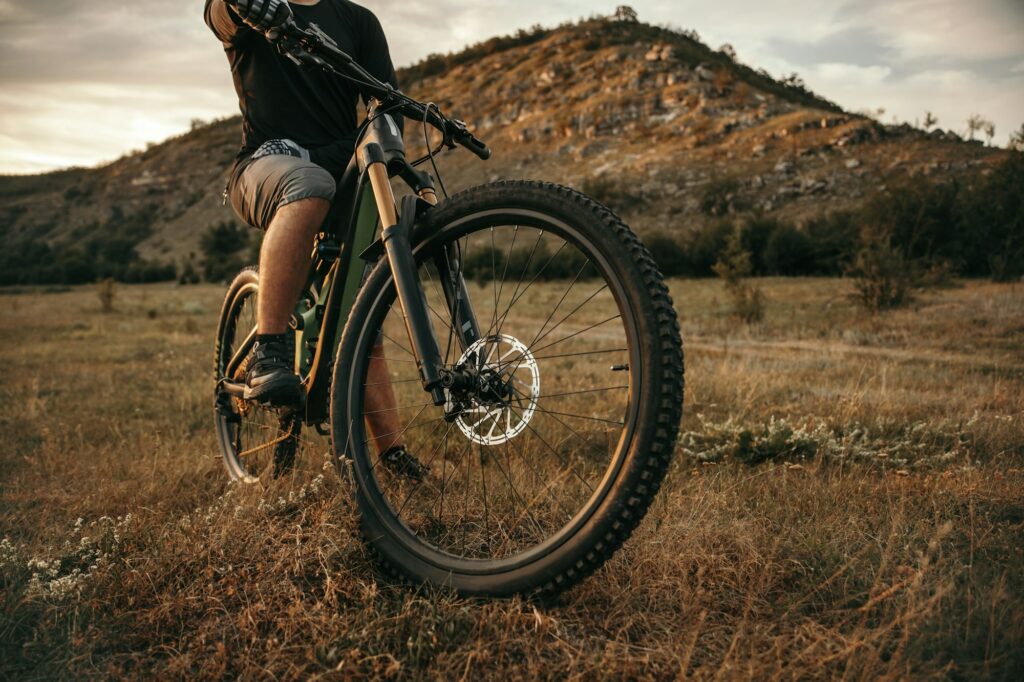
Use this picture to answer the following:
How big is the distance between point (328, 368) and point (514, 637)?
4.12 feet

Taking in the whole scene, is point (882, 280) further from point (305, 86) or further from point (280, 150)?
point (280, 150)

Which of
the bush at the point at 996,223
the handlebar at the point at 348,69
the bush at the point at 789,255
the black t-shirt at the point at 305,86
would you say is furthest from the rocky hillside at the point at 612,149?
the handlebar at the point at 348,69

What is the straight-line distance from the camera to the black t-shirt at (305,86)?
260 centimetres

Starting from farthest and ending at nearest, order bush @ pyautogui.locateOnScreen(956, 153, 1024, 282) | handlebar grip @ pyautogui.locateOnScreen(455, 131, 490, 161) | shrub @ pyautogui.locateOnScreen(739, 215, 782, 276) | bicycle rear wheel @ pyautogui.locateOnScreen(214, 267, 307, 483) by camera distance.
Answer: shrub @ pyautogui.locateOnScreen(739, 215, 782, 276), bush @ pyautogui.locateOnScreen(956, 153, 1024, 282), bicycle rear wheel @ pyautogui.locateOnScreen(214, 267, 307, 483), handlebar grip @ pyautogui.locateOnScreen(455, 131, 490, 161)

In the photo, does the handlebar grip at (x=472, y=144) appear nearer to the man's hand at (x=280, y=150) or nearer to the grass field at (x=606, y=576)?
the man's hand at (x=280, y=150)

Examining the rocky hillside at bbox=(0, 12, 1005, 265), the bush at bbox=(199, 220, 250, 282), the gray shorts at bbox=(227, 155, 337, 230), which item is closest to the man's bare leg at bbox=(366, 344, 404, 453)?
the gray shorts at bbox=(227, 155, 337, 230)

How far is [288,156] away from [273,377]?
2.88 ft

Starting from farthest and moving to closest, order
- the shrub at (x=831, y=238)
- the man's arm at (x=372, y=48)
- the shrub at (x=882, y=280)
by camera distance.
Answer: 1. the shrub at (x=831, y=238)
2. the shrub at (x=882, y=280)
3. the man's arm at (x=372, y=48)

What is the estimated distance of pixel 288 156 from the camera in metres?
2.50

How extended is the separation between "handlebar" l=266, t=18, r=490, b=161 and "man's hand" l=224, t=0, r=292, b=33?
21mm

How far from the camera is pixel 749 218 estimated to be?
75.0 feet

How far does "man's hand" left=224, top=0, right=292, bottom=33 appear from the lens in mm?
2029

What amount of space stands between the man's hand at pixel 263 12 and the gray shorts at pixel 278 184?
0.50 meters

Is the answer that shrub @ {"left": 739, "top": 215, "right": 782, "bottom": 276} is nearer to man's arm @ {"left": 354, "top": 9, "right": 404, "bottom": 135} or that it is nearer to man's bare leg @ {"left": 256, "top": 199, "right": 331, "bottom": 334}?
man's arm @ {"left": 354, "top": 9, "right": 404, "bottom": 135}
